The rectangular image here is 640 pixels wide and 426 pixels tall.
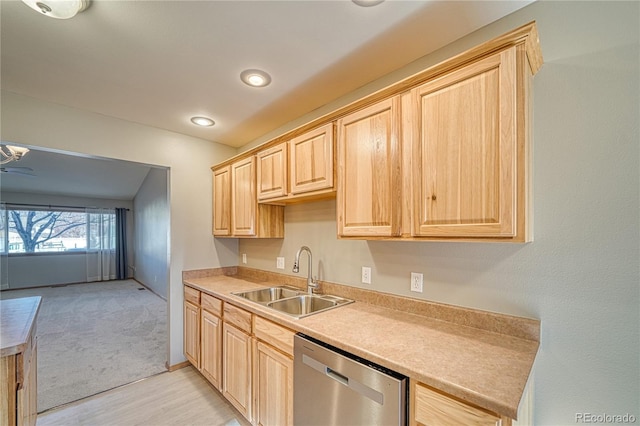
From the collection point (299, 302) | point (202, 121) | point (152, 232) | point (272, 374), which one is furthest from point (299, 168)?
point (152, 232)

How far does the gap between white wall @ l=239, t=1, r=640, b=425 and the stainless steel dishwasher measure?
72 cm

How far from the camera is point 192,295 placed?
9.16 ft

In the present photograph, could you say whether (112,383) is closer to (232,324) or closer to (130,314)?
(232,324)

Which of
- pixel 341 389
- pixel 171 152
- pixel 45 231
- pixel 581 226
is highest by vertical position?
pixel 171 152

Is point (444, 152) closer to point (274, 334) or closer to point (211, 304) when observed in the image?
point (274, 334)

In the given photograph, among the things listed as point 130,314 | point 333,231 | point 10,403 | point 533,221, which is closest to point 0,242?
point 130,314

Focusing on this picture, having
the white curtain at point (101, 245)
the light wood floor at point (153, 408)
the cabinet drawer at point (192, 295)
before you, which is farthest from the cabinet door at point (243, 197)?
the white curtain at point (101, 245)

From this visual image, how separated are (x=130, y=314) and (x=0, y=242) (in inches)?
189

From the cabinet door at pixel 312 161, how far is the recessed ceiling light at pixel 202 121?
1073 millimetres

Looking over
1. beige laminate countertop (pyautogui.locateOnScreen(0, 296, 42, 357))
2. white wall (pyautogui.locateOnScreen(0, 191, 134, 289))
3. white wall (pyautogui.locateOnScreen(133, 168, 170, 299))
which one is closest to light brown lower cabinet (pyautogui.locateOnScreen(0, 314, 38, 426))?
beige laminate countertop (pyautogui.locateOnScreen(0, 296, 42, 357))

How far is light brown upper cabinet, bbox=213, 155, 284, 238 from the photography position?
2598 millimetres

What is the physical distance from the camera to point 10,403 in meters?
1.22

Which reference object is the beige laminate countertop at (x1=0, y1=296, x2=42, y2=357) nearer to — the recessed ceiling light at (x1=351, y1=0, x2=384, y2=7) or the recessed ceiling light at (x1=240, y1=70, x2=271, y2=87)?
the recessed ceiling light at (x1=240, y1=70, x2=271, y2=87)

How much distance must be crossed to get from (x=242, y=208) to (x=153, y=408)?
186 centimetres
